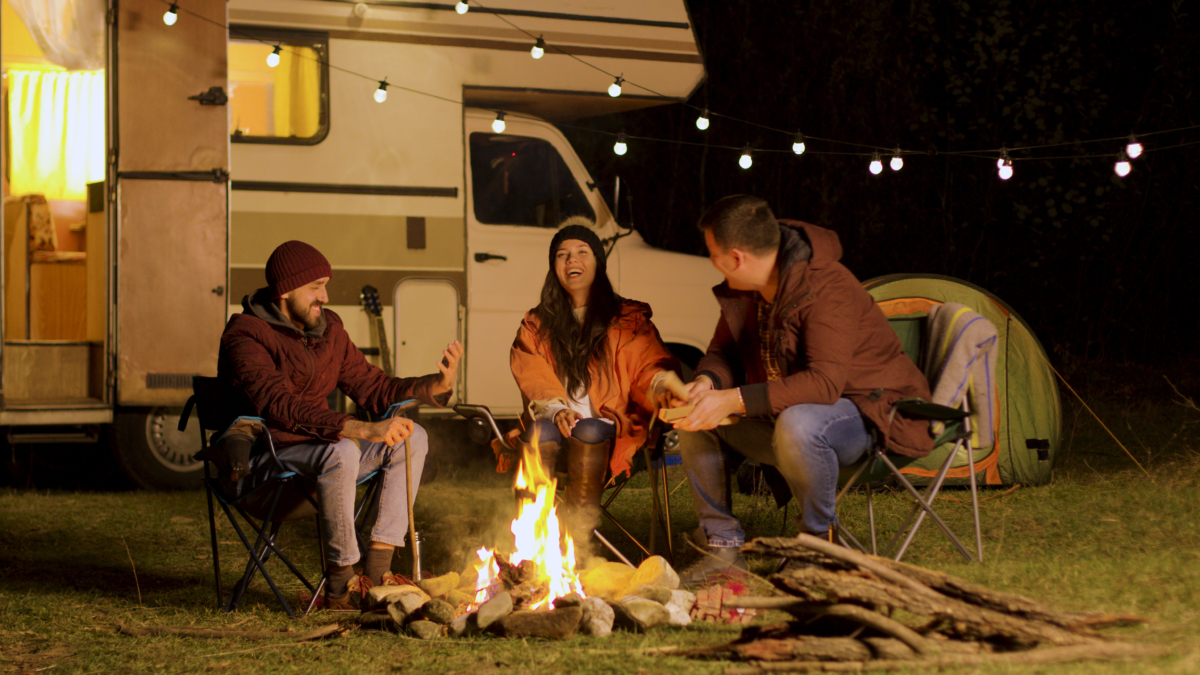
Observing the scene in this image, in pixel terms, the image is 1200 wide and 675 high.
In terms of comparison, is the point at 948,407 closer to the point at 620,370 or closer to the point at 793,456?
the point at 793,456

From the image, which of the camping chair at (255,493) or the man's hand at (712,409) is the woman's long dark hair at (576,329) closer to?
the camping chair at (255,493)

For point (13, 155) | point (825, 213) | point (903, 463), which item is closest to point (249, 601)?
point (903, 463)

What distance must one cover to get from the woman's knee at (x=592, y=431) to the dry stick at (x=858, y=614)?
1100mm

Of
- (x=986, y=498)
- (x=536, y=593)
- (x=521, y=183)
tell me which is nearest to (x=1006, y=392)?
(x=986, y=498)

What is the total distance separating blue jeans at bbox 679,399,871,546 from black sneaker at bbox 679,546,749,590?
0.10 ft

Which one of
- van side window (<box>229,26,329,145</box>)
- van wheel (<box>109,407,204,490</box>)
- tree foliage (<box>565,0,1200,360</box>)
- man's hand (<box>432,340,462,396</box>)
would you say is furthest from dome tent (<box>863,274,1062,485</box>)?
tree foliage (<box>565,0,1200,360</box>)

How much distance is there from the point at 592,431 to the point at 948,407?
1.07 metres

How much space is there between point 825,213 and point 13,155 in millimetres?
7225

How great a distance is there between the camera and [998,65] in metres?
9.37

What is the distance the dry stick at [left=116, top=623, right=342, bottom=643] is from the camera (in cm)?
292

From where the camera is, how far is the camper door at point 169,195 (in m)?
4.92

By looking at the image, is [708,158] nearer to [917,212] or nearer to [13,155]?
[917,212]

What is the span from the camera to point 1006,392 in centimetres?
498

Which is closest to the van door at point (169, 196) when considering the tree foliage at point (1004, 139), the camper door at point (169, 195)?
the camper door at point (169, 195)
